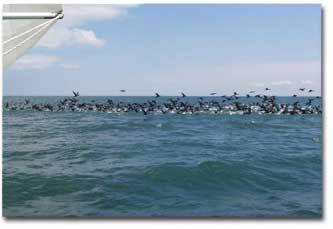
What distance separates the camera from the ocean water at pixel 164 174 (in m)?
4.67

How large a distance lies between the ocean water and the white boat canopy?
83 cm

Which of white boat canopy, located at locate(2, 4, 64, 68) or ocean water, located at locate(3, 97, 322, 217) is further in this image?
ocean water, located at locate(3, 97, 322, 217)

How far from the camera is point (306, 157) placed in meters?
8.20

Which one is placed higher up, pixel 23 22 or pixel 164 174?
pixel 23 22

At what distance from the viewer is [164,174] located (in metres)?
6.29

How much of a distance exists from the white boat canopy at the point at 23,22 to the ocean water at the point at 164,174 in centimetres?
83

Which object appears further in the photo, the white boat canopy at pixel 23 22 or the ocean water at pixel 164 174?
the ocean water at pixel 164 174

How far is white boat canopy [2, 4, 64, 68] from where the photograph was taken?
5.90ft

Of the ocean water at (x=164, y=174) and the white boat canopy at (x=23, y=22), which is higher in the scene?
the white boat canopy at (x=23, y=22)

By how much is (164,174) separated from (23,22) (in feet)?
15.2

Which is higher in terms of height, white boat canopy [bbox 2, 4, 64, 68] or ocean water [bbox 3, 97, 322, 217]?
white boat canopy [bbox 2, 4, 64, 68]

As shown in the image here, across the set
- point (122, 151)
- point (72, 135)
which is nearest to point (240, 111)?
point (72, 135)
